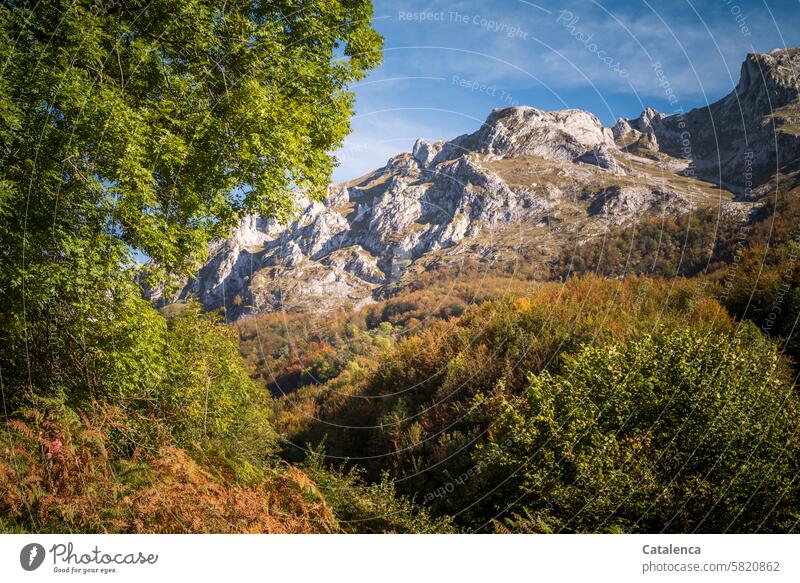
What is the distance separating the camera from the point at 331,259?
118 m

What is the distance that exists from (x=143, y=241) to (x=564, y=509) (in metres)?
11.3

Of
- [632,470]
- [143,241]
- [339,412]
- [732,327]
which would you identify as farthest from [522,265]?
[143,241]

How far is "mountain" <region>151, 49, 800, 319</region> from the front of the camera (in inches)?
3189

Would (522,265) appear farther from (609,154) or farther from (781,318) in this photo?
(609,154)

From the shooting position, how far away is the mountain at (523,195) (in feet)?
266

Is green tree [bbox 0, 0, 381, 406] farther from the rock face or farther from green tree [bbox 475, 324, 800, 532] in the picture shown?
the rock face

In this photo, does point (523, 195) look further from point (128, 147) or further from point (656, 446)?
point (128, 147)
